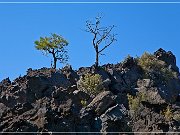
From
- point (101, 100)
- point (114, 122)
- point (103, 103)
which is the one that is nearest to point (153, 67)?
point (101, 100)

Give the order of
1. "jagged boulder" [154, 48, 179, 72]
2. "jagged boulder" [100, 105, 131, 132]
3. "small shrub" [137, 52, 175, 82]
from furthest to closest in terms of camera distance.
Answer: "jagged boulder" [154, 48, 179, 72] → "small shrub" [137, 52, 175, 82] → "jagged boulder" [100, 105, 131, 132]

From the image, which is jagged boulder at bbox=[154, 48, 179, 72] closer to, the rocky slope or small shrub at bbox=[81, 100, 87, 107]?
the rocky slope

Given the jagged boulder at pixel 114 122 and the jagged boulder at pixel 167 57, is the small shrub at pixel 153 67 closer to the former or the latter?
the jagged boulder at pixel 167 57

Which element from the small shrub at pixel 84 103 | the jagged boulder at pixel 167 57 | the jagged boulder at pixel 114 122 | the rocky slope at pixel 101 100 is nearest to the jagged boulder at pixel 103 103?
the rocky slope at pixel 101 100

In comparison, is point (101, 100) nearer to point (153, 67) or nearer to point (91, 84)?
point (91, 84)

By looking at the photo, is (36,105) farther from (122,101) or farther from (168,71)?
(168,71)

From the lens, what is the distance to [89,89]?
62.8 m

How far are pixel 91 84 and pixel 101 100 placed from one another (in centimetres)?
1602

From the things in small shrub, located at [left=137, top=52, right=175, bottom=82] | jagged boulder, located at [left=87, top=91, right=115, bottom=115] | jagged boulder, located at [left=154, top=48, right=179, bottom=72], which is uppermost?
jagged boulder, located at [left=154, top=48, right=179, bottom=72]

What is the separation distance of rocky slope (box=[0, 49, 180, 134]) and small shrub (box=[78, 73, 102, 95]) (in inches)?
28.1

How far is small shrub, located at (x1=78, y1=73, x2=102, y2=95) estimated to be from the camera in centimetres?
6188

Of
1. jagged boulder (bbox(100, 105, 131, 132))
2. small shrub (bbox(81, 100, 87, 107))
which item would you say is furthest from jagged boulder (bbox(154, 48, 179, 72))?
jagged boulder (bbox(100, 105, 131, 132))

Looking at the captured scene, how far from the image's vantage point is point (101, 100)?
151ft

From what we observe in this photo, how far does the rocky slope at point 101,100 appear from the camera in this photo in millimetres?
33469
